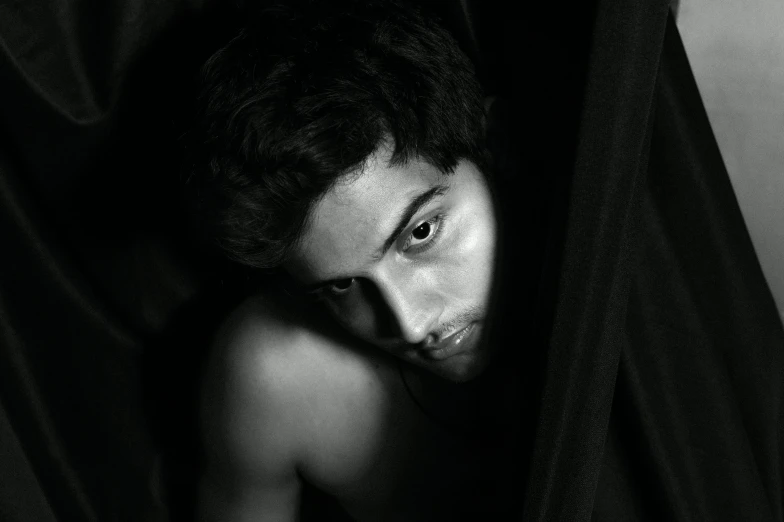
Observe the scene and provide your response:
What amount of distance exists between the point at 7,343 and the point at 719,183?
79 cm

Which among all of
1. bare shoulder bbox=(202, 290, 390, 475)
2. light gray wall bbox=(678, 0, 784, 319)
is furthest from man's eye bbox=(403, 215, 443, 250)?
light gray wall bbox=(678, 0, 784, 319)

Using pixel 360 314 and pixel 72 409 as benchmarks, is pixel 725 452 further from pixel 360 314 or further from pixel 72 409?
pixel 72 409

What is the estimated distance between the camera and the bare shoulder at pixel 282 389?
1032 millimetres

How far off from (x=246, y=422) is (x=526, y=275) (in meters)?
0.47

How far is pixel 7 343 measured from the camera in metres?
0.85

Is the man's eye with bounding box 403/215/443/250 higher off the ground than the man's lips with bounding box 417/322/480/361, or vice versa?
the man's eye with bounding box 403/215/443/250

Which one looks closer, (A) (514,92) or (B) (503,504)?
A: (B) (503,504)

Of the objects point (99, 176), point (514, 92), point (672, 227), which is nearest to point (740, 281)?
point (672, 227)

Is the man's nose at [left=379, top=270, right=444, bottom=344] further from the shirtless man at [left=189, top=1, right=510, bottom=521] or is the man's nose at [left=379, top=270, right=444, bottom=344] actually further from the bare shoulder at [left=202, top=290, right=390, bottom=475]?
the bare shoulder at [left=202, top=290, right=390, bottom=475]

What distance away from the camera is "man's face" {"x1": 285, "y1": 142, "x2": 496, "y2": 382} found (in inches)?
30.2

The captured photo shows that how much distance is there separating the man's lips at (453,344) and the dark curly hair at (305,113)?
184 millimetres

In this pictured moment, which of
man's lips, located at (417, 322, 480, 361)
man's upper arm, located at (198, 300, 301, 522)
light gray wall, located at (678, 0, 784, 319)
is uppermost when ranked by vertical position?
light gray wall, located at (678, 0, 784, 319)

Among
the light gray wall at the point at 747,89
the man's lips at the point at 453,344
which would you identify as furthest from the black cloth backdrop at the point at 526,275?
the light gray wall at the point at 747,89

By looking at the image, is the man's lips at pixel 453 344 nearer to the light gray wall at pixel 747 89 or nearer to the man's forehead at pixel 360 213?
the man's forehead at pixel 360 213
